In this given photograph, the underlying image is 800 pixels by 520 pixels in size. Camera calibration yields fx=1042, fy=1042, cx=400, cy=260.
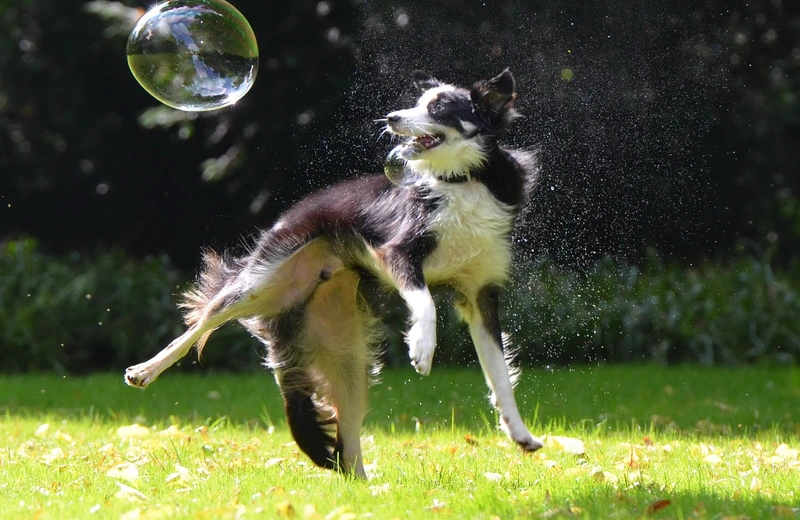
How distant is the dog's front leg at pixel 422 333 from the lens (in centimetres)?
428

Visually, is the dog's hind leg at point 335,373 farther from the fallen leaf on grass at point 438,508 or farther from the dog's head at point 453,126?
the fallen leaf on grass at point 438,508

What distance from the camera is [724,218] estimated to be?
34.3ft

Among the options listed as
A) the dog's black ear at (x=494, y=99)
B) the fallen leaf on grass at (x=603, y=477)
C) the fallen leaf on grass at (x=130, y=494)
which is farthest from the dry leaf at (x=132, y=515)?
the dog's black ear at (x=494, y=99)

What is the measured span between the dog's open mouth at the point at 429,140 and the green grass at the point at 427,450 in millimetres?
1474

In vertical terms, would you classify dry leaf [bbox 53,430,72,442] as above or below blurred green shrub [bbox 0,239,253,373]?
above

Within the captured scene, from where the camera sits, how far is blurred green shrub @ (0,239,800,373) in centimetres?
908

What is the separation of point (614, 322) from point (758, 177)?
8.16 feet

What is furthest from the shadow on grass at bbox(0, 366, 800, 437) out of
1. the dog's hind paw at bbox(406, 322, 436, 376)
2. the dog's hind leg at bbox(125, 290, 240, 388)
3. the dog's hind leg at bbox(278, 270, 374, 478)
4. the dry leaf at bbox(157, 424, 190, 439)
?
the dog's hind paw at bbox(406, 322, 436, 376)

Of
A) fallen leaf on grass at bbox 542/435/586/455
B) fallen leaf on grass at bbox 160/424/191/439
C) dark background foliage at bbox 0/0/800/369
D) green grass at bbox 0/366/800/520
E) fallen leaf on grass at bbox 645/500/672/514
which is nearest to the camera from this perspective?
fallen leaf on grass at bbox 645/500/672/514

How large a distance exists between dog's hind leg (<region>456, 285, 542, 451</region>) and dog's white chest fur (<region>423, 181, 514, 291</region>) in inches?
4.3

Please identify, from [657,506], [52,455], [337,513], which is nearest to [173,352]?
[52,455]

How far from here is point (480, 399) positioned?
761 centimetres

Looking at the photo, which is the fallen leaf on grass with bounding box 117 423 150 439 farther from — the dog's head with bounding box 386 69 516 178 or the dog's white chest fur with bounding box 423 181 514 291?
the dog's head with bounding box 386 69 516 178

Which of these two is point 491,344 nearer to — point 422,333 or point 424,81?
point 422,333
